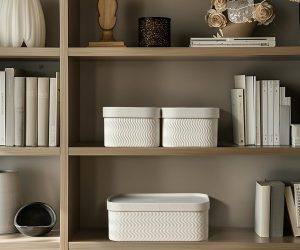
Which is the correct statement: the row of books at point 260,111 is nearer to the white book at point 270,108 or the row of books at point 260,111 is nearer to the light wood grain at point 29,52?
the white book at point 270,108

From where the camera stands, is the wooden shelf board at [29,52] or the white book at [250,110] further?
the white book at [250,110]

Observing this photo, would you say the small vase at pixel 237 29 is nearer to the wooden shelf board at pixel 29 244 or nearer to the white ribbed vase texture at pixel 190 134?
the white ribbed vase texture at pixel 190 134

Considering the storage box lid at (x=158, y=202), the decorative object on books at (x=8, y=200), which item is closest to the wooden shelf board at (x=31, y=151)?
the decorative object on books at (x=8, y=200)

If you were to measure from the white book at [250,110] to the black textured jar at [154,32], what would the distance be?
379 mm

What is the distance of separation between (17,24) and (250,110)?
3.36 feet

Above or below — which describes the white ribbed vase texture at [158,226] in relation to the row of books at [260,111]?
below

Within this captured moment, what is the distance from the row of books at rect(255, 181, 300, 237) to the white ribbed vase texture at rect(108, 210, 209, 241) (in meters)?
0.27

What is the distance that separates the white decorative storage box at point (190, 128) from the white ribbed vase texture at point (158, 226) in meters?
0.29

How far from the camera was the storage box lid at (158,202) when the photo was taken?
7.67 ft

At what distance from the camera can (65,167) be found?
91.0 inches

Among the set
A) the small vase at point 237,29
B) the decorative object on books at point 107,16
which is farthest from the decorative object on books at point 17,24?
the small vase at point 237,29

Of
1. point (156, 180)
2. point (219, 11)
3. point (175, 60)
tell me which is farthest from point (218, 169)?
point (219, 11)

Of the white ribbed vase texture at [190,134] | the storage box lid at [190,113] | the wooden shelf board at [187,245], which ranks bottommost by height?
the wooden shelf board at [187,245]

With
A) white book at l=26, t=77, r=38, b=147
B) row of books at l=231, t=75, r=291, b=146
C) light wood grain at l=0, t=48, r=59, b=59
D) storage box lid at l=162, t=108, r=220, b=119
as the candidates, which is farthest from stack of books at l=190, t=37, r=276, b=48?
white book at l=26, t=77, r=38, b=147
